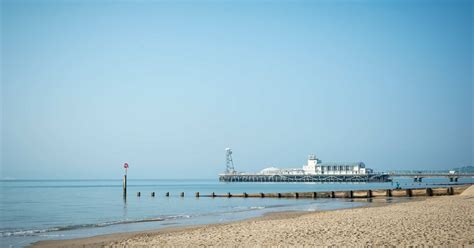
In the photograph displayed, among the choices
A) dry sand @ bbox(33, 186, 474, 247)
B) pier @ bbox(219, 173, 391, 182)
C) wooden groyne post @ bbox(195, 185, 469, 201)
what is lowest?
pier @ bbox(219, 173, 391, 182)

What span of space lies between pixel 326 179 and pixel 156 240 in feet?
382

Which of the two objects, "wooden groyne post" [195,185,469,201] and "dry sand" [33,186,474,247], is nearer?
"dry sand" [33,186,474,247]

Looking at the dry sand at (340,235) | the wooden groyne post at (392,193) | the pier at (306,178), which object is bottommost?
the pier at (306,178)

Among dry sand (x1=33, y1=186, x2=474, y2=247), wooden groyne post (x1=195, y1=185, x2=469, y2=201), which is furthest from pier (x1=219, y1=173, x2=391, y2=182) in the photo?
dry sand (x1=33, y1=186, x2=474, y2=247)

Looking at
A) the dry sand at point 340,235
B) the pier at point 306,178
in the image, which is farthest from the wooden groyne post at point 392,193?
the pier at point 306,178

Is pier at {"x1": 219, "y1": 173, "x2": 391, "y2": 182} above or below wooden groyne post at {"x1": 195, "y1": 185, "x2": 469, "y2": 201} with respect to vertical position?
below

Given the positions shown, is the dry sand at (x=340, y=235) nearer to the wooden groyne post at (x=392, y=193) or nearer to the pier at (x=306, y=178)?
the wooden groyne post at (x=392, y=193)

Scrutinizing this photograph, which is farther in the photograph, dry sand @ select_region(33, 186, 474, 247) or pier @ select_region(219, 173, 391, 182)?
pier @ select_region(219, 173, 391, 182)

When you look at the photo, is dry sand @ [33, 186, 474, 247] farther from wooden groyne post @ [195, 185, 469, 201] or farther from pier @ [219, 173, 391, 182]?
pier @ [219, 173, 391, 182]

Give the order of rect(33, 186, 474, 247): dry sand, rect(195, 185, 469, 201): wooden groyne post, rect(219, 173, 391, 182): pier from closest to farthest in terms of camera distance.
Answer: rect(33, 186, 474, 247): dry sand < rect(195, 185, 469, 201): wooden groyne post < rect(219, 173, 391, 182): pier

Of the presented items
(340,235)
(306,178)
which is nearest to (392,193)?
(340,235)

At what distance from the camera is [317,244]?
1310 cm

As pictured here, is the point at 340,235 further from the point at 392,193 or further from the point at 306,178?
the point at 306,178

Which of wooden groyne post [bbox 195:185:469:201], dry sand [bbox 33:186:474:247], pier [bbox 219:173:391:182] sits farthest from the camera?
pier [bbox 219:173:391:182]
